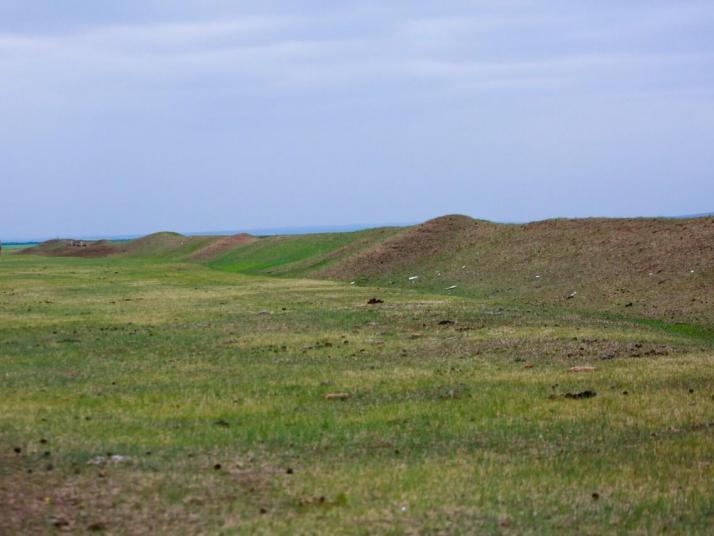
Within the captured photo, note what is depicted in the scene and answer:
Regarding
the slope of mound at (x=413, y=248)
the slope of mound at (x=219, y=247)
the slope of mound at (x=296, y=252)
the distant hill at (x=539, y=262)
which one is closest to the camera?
the distant hill at (x=539, y=262)

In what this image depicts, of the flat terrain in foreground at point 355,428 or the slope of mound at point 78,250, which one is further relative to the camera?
the slope of mound at point 78,250

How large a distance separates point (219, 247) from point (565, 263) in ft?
143

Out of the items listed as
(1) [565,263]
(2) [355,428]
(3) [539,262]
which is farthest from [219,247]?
(2) [355,428]

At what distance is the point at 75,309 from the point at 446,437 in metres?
20.7

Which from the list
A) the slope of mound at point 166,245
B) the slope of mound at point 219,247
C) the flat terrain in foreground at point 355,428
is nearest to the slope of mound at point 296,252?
→ the slope of mound at point 219,247

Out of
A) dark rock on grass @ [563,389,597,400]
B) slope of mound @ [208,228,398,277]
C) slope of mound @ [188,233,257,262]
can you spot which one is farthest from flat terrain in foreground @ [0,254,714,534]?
slope of mound @ [188,233,257,262]

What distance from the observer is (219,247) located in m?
80.2

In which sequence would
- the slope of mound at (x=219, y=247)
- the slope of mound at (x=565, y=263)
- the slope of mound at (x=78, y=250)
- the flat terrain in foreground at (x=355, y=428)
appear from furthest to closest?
1. the slope of mound at (x=78, y=250)
2. the slope of mound at (x=219, y=247)
3. the slope of mound at (x=565, y=263)
4. the flat terrain in foreground at (x=355, y=428)

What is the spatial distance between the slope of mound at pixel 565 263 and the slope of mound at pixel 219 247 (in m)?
22.5

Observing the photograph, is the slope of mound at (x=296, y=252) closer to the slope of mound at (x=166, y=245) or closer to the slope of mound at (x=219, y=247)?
the slope of mound at (x=219, y=247)

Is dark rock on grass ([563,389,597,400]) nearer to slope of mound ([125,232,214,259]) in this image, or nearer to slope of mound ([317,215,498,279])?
slope of mound ([317,215,498,279])

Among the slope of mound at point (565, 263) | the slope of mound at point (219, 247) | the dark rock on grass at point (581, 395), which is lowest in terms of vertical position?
the dark rock on grass at point (581, 395)

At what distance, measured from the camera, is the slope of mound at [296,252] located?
58625 millimetres

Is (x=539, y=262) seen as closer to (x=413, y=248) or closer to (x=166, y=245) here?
(x=413, y=248)
